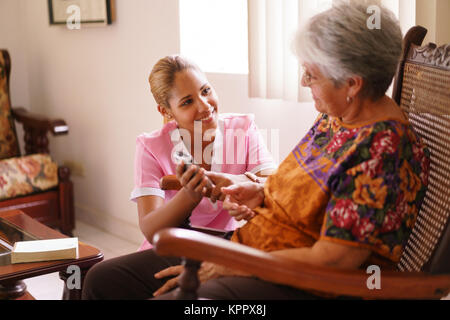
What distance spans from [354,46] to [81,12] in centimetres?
253

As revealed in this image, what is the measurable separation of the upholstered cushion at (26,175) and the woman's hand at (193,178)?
212cm

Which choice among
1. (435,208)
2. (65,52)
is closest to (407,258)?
(435,208)

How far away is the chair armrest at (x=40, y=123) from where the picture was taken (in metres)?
3.31

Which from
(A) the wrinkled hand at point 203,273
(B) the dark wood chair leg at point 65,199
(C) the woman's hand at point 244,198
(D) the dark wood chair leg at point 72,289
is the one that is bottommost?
(B) the dark wood chair leg at point 65,199

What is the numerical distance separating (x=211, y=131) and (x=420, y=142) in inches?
28.5

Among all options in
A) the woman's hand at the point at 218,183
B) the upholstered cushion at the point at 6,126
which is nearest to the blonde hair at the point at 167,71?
the woman's hand at the point at 218,183

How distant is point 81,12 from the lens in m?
3.27

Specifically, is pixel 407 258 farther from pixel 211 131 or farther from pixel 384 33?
pixel 211 131

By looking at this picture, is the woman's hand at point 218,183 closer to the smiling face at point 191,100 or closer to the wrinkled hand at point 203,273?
the wrinkled hand at point 203,273

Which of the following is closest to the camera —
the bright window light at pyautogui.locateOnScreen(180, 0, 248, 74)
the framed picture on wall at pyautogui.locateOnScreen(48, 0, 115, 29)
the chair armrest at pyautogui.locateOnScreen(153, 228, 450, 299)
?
the chair armrest at pyautogui.locateOnScreen(153, 228, 450, 299)

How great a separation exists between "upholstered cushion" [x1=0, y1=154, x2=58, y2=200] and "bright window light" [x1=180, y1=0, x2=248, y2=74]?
1.24 metres

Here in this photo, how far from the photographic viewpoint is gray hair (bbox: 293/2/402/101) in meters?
1.12

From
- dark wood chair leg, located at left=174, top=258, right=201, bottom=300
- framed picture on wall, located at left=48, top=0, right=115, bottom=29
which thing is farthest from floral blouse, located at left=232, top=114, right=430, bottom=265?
framed picture on wall, located at left=48, top=0, right=115, bottom=29

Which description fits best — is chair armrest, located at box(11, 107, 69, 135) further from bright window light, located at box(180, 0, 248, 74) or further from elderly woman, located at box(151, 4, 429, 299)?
elderly woman, located at box(151, 4, 429, 299)
